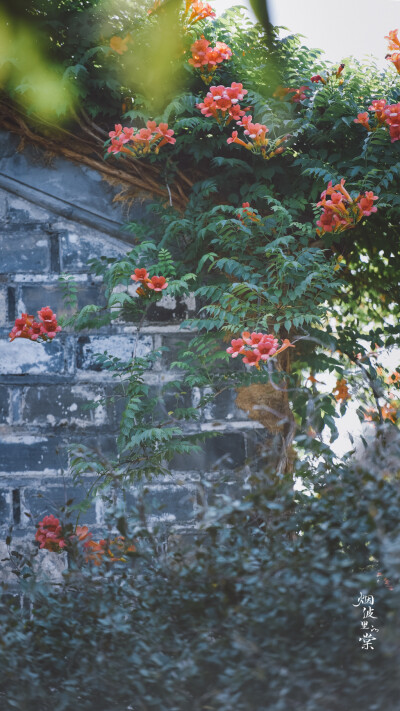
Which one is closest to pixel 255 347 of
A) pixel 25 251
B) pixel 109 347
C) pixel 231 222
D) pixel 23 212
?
pixel 231 222

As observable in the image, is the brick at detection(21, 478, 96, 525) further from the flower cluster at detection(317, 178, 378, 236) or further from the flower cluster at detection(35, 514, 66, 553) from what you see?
the flower cluster at detection(317, 178, 378, 236)

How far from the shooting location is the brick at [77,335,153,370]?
3.14 meters

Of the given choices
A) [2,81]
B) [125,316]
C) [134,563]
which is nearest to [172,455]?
[125,316]

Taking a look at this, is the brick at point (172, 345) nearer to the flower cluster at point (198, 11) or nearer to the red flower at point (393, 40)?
the flower cluster at point (198, 11)

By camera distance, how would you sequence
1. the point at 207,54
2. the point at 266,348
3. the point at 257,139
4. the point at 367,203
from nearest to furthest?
the point at 266,348 < the point at 367,203 < the point at 257,139 < the point at 207,54

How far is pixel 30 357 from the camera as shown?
3.15 m

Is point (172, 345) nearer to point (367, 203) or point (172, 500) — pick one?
point (172, 500)

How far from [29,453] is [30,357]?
17.9 inches

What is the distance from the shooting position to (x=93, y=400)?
312 cm

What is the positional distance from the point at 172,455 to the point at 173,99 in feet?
5.23

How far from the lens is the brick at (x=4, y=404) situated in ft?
10.2

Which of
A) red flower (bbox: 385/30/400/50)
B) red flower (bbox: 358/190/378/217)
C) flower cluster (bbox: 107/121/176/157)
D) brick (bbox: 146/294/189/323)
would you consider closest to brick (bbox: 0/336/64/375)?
brick (bbox: 146/294/189/323)

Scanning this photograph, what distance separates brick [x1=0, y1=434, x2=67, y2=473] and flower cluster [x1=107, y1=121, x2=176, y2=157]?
1.35 meters

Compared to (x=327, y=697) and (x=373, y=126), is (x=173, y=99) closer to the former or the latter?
(x=373, y=126)
